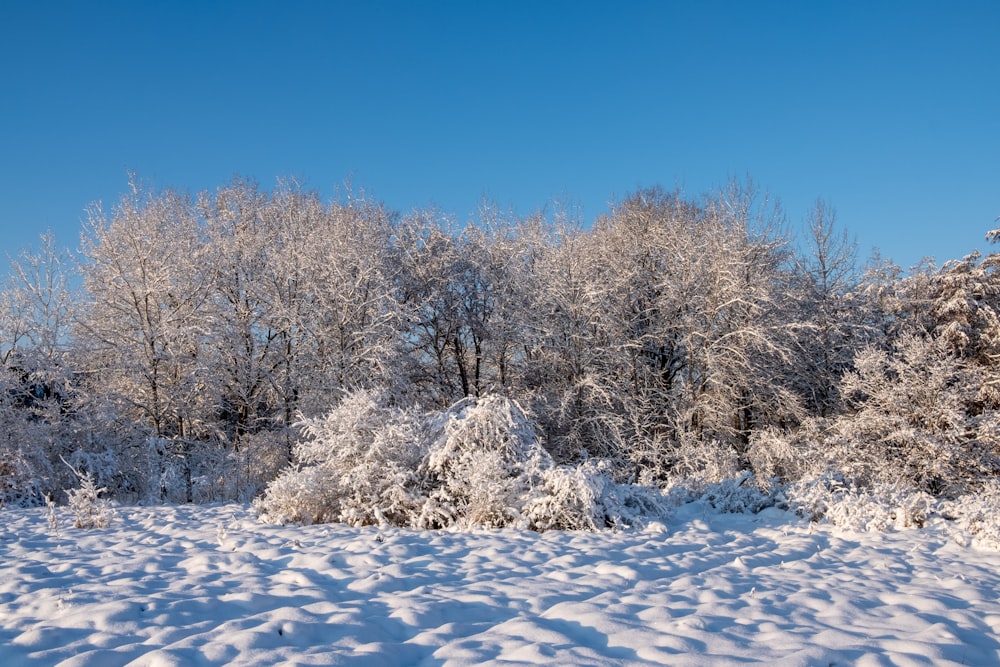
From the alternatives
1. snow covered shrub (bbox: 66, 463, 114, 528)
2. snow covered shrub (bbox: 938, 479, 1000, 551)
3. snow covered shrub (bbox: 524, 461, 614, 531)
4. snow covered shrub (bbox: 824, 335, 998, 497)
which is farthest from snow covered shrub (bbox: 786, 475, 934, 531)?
snow covered shrub (bbox: 66, 463, 114, 528)

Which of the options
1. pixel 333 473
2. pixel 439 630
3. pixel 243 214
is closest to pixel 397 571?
pixel 439 630

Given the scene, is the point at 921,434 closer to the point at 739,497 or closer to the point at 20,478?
the point at 739,497

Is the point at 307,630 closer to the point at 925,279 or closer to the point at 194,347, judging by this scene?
the point at 194,347

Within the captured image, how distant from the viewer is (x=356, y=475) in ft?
27.8

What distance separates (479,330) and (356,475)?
39.6ft

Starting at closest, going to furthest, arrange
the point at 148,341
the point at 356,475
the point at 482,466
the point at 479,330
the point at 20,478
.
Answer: the point at 482,466, the point at 356,475, the point at 20,478, the point at 148,341, the point at 479,330

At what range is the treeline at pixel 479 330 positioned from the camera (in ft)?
49.6

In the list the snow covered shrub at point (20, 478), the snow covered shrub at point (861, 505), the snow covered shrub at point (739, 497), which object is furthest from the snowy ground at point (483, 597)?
the snow covered shrub at point (20, 478)

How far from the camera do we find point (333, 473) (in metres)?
8.84

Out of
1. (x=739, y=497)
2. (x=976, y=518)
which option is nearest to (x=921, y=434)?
(x=976, y=518)

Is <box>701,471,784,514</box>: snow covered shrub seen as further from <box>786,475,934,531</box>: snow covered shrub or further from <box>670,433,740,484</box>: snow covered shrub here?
<box>670,433,740,484</box>: snow covered shrub

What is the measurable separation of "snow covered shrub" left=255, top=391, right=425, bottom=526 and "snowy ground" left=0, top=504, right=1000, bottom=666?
57 cm

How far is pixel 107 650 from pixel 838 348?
807 inches

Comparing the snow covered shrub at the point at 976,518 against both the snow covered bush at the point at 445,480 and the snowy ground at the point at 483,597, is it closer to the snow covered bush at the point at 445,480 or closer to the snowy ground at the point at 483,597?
the snowy ground at the point at 483,597
